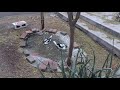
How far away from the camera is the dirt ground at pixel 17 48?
10.0 feet

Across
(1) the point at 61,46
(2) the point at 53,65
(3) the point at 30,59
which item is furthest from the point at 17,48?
(2) the point at 53,65

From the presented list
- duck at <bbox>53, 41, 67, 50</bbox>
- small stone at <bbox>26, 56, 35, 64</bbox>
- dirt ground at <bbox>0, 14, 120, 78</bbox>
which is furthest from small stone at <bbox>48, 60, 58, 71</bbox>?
duck at <bbox>53, 41, 67, 50</bbox>

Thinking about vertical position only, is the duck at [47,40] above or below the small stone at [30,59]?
above

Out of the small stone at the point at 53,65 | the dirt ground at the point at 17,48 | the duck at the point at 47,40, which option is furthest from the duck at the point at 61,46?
the small stone at the point at 53,65

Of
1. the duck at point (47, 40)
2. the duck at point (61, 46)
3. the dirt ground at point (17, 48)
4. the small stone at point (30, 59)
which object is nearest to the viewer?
the dirt ground at point (17, 48)

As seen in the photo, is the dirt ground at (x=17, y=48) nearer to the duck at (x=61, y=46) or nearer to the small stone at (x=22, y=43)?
the small stone at (x=22, y=43)

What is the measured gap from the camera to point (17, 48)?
369 cm

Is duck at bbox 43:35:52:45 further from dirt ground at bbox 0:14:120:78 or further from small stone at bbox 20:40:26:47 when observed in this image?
dirt ground at bbox 0:14:120:78

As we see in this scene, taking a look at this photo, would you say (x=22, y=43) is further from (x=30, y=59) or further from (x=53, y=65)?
(x=53, y=65)

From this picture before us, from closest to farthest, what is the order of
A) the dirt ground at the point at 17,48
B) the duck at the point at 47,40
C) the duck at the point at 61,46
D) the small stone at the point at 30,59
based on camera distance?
the dirt ground at the point at 17,48
the small stone at the point at 30,59
the duck at the point at 61,46
the duck at the point at 47,40

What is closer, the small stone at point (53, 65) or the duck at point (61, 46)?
the small stone at point (53, 65)

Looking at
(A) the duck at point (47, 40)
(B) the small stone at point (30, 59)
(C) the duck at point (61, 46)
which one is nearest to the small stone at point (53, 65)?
(B) the small stone at point (30, 59)

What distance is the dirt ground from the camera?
3.06 metres
